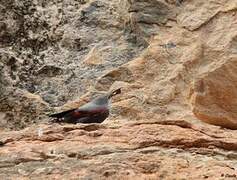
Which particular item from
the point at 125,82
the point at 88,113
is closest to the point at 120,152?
the point at 88,113

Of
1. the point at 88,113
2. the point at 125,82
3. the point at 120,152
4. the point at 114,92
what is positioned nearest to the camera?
the point at 120,152

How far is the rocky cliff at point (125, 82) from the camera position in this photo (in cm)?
494

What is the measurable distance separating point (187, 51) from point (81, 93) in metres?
0.99

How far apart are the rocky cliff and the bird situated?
13 centimetres

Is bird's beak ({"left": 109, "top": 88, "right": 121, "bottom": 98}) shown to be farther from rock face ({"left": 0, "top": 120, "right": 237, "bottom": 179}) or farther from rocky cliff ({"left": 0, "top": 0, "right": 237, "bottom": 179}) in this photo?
rock face ({"left": 0, "top": 120, "right": 237, "bottom": 179})

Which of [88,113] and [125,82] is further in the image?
[125,82]

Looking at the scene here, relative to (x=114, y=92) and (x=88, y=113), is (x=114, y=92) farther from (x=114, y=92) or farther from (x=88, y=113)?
(x=88, y=113)

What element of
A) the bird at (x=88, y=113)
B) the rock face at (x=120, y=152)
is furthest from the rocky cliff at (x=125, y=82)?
the bird at (x=88, y=113)

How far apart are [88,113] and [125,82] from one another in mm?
644

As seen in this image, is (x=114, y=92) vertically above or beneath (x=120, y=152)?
above

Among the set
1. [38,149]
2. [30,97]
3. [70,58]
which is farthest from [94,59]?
[38,149]

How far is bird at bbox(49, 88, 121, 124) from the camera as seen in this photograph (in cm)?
567

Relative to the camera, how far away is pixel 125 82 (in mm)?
6262

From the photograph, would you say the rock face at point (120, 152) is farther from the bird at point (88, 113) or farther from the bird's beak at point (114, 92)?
the bird's beak at point (114, 92)
